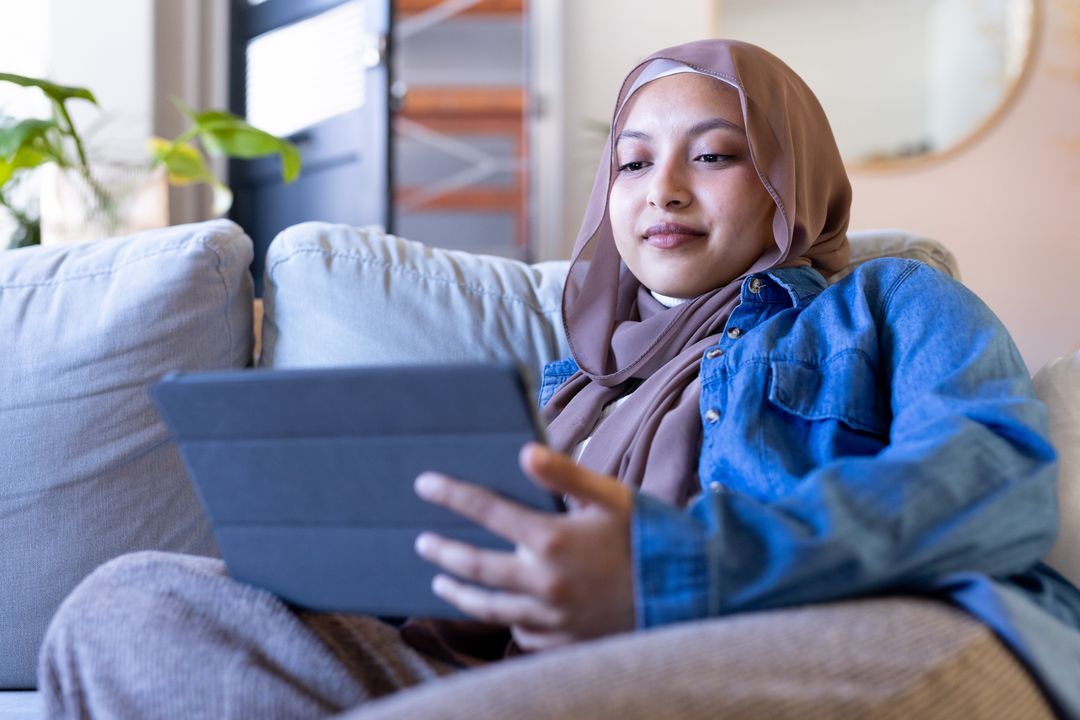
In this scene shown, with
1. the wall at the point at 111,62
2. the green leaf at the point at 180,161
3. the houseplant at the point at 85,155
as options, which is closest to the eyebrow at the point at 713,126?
the houseplant at the point at 85,155

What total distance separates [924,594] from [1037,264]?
3611 mm

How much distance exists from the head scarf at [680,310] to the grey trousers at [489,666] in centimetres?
33

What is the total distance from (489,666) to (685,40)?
3667 mm

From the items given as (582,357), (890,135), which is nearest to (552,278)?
(582,357)

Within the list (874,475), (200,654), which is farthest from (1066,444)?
(200,654)

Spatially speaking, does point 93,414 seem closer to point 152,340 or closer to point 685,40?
point 152,340

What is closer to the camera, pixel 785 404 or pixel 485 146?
pixel 785 404

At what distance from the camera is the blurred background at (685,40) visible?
361 cm

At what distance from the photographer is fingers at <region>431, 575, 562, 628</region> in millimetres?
694

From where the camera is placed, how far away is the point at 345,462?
2.38ft

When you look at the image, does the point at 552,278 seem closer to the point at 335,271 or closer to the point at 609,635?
the point at 335,271

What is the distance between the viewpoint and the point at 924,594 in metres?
0.76

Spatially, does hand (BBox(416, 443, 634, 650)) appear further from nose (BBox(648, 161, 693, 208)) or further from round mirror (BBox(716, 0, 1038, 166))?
round mirror (BBox(716, 0, 1038, 166))

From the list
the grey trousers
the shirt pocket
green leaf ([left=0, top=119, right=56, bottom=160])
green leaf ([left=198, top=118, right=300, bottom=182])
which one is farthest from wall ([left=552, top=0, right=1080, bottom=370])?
the grey trousers
